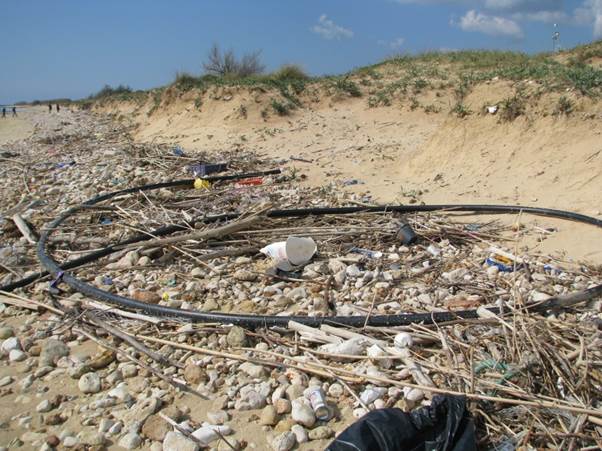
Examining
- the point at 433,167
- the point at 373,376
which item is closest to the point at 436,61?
the point at 433,167

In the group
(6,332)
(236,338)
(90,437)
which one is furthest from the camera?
(6,332)

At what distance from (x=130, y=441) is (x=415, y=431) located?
4.05 ft

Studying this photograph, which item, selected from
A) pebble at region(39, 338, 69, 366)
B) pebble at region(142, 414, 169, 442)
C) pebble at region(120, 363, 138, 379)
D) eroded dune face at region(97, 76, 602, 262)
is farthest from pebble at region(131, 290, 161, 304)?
eroded dune face at region(97, 76, 602, 262)

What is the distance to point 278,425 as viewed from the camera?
6.83ft

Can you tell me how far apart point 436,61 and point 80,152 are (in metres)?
10.4

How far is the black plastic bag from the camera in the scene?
1681 mm

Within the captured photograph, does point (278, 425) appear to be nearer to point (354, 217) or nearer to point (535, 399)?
point (535, 399)

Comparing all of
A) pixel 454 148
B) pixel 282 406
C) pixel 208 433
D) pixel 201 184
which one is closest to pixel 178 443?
pixel 208 433

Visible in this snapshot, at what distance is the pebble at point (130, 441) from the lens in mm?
2006

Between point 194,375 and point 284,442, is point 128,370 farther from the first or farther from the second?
point 284,442

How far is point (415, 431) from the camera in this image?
175cm

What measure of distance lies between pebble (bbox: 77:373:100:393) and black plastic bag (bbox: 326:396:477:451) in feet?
4.57

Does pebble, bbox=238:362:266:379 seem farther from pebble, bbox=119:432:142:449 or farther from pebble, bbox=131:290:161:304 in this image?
pebble, bbox=131:290:161:304

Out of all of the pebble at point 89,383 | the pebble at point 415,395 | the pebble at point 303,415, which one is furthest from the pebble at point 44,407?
the pebble at point 415,395
